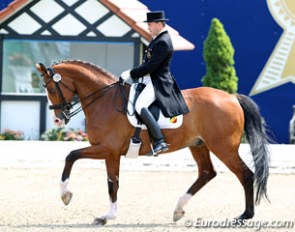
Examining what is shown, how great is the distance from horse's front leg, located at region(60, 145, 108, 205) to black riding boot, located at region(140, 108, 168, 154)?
46 cm

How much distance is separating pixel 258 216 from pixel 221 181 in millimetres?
2635

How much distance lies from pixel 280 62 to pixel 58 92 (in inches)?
332

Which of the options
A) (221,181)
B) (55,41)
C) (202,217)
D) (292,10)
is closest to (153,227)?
(202,217)

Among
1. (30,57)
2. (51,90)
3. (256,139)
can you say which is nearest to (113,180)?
(51,90)

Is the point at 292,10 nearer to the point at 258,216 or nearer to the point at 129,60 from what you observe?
the point at 129,60

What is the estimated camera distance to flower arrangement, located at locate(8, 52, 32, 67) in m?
15.0

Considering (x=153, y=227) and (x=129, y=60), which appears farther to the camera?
(x=129, y=60)

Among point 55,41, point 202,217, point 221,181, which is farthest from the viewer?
point 55,41

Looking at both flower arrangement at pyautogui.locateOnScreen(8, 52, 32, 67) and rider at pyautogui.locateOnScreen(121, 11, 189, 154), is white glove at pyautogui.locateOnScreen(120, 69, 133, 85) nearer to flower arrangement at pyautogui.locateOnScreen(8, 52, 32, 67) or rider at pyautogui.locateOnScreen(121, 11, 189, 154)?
rider at pyautogui.locateOnScreen(121, 11, 189, 154)

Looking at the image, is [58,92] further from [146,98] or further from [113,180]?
[113,180]

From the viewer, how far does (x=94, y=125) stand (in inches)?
301

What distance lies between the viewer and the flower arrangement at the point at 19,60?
1497 cm

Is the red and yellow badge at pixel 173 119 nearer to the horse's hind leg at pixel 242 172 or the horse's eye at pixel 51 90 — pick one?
the horse's hind leg at pixel 242 172

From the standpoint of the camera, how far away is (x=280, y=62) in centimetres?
1547
